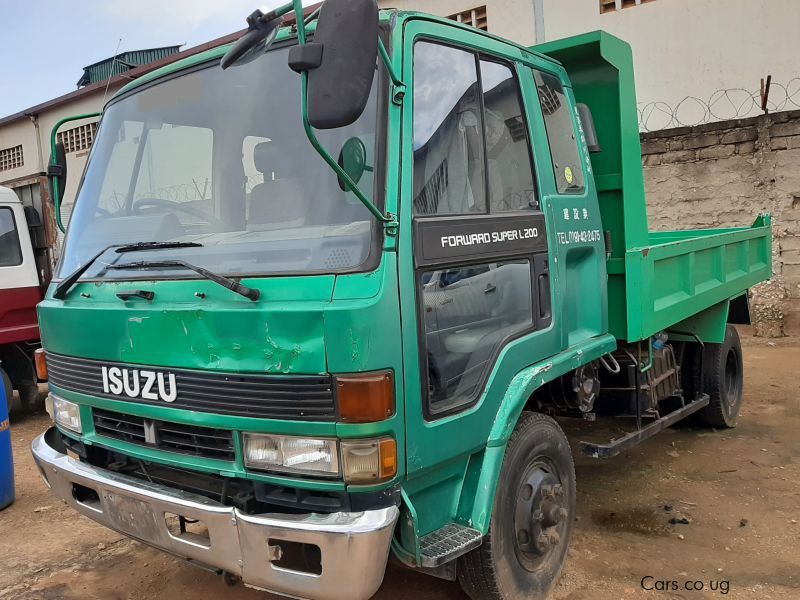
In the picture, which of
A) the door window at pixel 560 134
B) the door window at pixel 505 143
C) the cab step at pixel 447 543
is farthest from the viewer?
the door window at pixel 560 134

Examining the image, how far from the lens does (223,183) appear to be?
8.60 ft

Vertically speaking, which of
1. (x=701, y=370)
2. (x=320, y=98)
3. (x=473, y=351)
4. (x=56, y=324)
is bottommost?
(x=701, y=370)

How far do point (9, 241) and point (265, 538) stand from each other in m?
5.75

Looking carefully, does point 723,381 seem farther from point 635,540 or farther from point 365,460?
point 365,460

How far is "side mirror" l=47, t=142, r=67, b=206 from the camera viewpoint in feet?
11.0

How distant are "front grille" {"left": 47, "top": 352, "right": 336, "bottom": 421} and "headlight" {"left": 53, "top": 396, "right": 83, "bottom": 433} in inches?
14.1

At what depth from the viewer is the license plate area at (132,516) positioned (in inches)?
93.5

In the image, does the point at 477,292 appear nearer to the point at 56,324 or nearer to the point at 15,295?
the point at 56,324

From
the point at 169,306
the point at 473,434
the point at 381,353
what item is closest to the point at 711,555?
the point at 473,434

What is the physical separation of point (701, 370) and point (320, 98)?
4.15 meters

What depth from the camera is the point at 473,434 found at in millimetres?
2418

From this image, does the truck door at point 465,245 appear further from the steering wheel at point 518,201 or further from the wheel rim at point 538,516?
the wheel rim at point 538,516

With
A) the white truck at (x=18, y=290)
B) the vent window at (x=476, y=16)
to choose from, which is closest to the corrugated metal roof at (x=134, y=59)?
the vent window at (x=476, y=16)

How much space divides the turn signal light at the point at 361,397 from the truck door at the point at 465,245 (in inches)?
5.5
